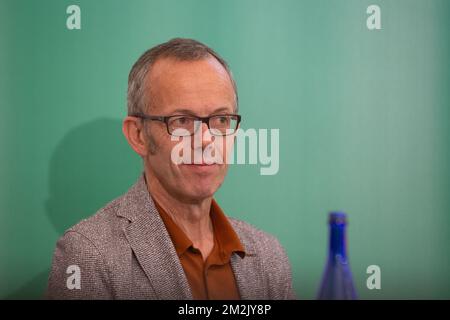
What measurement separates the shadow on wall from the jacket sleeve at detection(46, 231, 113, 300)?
0.22 metres

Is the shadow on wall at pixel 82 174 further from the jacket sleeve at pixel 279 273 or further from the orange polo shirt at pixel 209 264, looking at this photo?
the jacket sleeve at pixel 279 273

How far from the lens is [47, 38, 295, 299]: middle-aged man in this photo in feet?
4.90

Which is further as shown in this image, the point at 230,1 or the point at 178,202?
the point at 230,1

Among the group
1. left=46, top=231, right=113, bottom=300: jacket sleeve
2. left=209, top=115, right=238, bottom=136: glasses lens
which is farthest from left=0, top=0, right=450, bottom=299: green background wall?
left=46, top=231, right=113, bottom=300: jacket sleeve

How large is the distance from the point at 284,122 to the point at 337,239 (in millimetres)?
608

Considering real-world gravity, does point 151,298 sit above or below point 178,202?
below

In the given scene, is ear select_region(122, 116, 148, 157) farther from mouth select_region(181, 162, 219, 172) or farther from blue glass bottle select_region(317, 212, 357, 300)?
blue glass bottle select_region(317, 212, 357, 300)

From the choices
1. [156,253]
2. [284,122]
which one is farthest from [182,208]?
[284,122]

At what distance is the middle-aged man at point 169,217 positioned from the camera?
1.49 m

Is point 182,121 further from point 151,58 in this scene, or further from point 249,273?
point 249,273

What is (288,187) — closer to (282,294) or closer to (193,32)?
(282,294)

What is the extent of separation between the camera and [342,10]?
1.74 m

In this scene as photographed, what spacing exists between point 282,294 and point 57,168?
762mm
